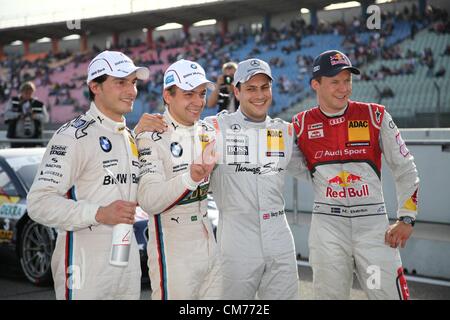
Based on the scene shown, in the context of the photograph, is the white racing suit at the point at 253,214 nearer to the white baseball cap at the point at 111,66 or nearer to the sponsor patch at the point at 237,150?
the sponsor patch at the point at 237,150

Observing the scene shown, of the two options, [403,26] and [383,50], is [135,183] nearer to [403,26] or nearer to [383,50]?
[383,50]

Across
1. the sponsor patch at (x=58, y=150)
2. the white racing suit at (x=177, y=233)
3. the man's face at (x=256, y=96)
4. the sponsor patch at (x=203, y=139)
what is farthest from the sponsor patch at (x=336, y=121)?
the sponsor patch at (x=58, y=150)

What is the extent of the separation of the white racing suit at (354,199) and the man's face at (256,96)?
1.21 feet

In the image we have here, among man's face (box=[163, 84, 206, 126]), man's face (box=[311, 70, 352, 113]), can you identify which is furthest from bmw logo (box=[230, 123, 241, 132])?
man's face (box=[311, 70, 352, 113])

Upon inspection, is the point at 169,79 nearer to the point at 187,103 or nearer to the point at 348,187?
the point at 187,103

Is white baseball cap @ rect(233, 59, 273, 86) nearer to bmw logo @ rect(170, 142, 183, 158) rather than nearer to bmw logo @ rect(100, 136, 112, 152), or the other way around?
bmw logo @ rect(170, 142, 183, 158)

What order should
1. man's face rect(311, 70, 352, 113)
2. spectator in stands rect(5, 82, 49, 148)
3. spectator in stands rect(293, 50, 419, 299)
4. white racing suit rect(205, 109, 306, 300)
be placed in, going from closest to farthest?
white racing suit rect(205, 109, 306, 300) → spectator in stands rect(293, 50, 419, 299) → man's face rect(311, 70, 352, 113) → spectator in stands rect(5, 82, 49, 148)

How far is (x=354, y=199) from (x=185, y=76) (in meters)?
1.33

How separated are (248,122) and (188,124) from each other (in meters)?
0.47

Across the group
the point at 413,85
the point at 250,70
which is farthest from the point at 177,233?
the point at 413,85

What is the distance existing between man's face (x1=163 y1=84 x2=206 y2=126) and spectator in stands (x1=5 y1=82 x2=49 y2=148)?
8001mm

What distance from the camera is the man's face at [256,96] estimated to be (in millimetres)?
Result: 3951

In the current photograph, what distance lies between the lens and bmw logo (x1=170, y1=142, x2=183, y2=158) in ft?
11.7

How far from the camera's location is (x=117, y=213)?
2977 mm
